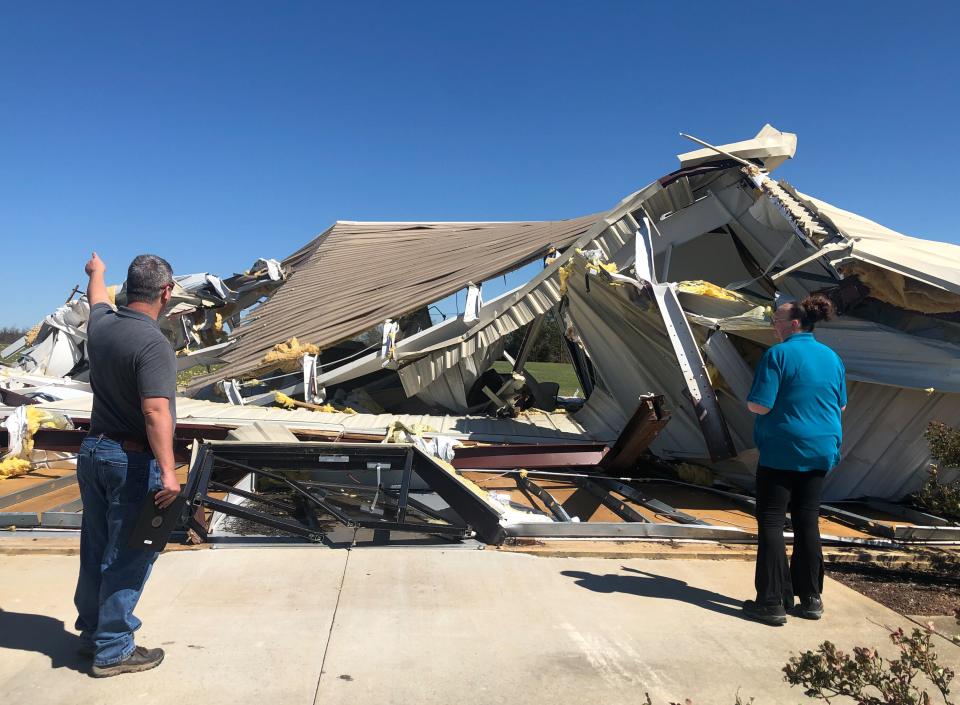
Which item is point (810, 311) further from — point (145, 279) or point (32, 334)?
point (32, 334)

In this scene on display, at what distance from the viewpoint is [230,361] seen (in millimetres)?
9320

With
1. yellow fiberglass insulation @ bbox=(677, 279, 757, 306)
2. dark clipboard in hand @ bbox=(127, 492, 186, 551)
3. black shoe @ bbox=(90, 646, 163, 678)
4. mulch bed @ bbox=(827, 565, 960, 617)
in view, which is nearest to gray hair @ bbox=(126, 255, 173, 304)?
dark clipboard in hand @ bbox=(127, 492, 186, 551)

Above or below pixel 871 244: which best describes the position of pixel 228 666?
below

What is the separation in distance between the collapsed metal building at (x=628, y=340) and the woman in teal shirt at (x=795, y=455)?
103 cm

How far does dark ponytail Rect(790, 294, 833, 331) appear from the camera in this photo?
3119 mm

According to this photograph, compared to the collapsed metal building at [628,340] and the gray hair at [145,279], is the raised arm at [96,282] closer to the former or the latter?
the gray hair at [145,279]

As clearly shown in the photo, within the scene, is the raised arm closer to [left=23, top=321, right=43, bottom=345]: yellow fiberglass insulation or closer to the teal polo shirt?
the teal polo shirt

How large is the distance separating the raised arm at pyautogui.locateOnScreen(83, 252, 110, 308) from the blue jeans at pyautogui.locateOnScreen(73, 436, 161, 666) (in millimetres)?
589

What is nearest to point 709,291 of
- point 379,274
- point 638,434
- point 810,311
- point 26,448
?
point 638,434

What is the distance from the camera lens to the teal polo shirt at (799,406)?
2.95 metres

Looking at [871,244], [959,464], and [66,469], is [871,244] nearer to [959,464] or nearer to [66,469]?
[959,464]

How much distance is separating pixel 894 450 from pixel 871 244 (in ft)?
4.89

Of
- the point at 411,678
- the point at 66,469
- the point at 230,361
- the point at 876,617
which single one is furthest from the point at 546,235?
the point at 411,678

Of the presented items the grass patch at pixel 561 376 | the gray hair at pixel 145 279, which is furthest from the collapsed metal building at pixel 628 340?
the grass patch at pixel 561 376
